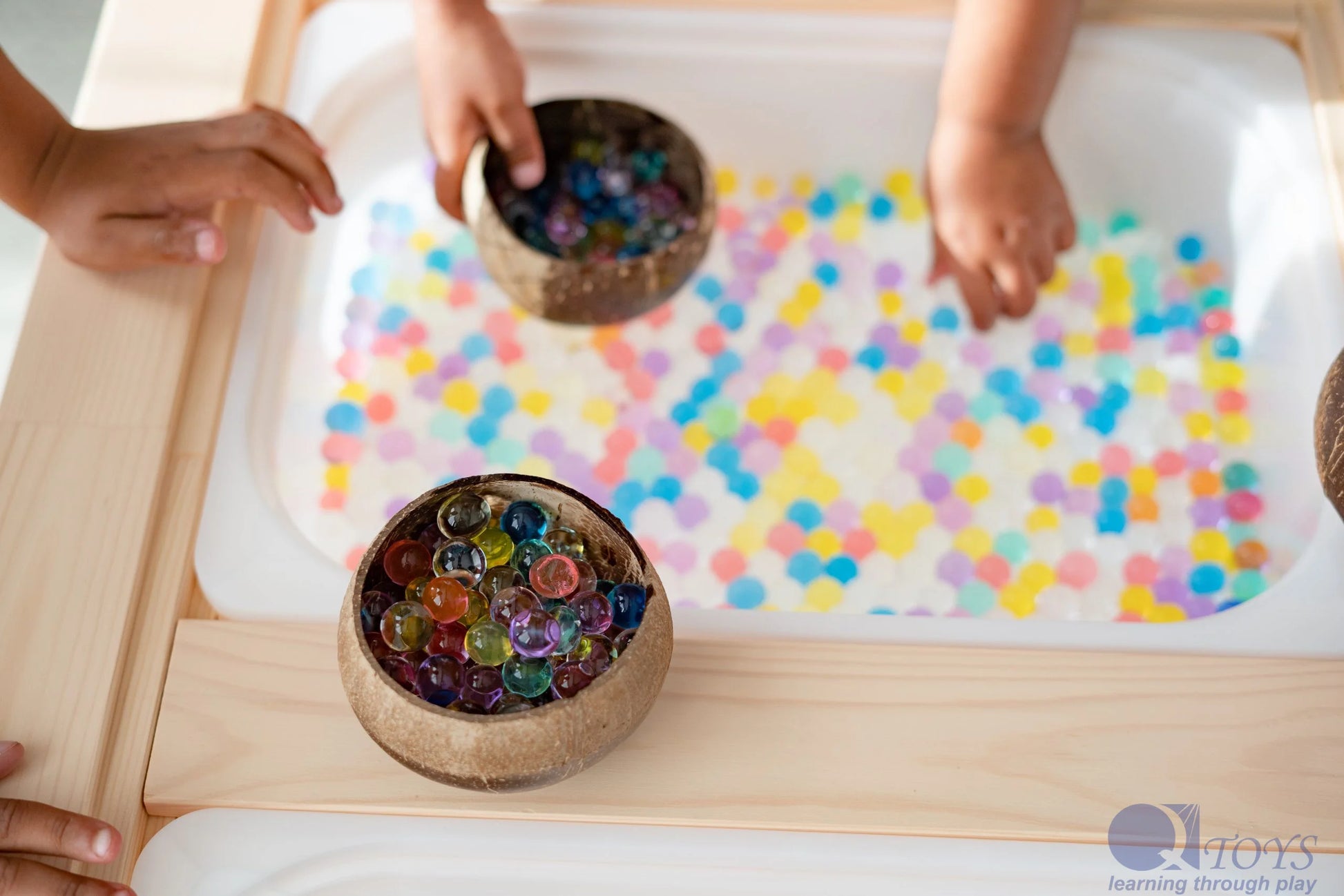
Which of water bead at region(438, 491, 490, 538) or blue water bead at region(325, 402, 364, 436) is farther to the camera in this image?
blue water bead at region(325, 402, 364, 436)

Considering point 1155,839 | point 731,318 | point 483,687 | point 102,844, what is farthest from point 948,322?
point 102,844

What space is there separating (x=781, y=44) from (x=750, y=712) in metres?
0.68

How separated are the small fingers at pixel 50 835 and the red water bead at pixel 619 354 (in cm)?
61

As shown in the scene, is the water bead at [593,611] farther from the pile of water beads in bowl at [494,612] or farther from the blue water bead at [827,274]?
the blue water bead at [827,274]

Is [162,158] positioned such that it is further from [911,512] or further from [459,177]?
[911,512]

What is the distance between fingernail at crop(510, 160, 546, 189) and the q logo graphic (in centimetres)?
71

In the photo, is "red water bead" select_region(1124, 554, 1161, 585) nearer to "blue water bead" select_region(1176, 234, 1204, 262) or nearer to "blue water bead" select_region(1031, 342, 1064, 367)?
"blue water bead" select_region(1031, 342, 1064, 367)

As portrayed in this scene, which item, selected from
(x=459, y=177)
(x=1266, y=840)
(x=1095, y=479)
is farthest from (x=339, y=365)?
(x=1266, y=840)

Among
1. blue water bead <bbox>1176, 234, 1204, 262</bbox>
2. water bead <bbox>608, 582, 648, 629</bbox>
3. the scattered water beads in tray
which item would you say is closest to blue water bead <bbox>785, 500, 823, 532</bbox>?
the scattered water beads in tray

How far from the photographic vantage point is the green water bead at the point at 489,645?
68 centimetres

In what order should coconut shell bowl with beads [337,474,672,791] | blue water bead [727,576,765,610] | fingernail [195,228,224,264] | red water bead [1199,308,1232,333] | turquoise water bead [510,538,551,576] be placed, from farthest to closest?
red water bead [1199,308,1232,333], blue water bead [727,576,765,610], fingernail [195,228,224,264], turquoise water bead [510,538,551,576], coconut shell bowl with beads [337,474,672,791]

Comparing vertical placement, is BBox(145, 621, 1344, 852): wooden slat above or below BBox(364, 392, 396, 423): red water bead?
below

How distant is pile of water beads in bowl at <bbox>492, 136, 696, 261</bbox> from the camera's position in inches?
40.9

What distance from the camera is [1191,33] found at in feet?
3.57
